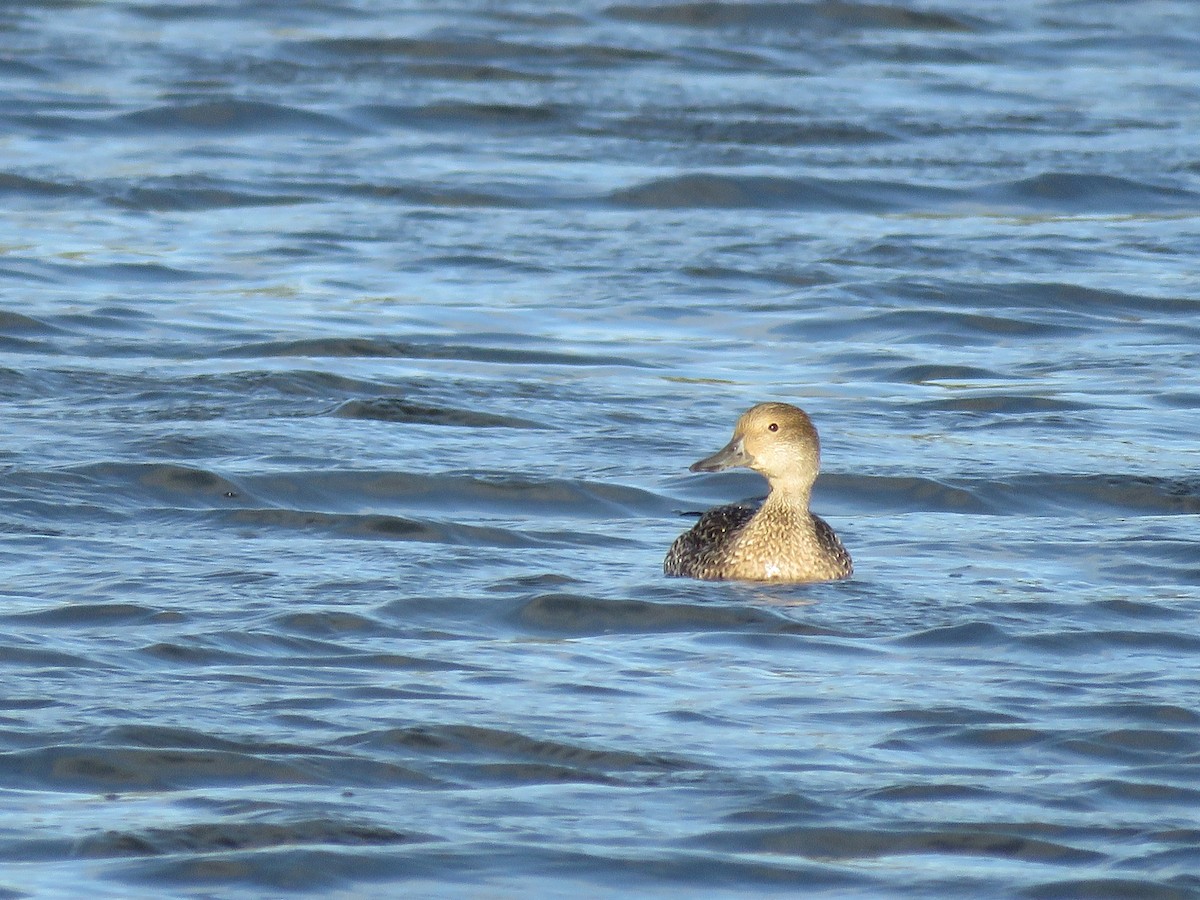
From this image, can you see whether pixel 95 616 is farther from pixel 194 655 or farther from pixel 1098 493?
pixel 1098 493

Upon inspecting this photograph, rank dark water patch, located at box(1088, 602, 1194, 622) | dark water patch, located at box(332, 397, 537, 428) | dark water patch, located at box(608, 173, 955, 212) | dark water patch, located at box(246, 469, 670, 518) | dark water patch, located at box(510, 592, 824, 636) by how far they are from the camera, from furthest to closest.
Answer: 1. dark water patch, located at box(608, 173, 955, 212)
2. dark water patch, located at box(332, 397, 537, 428)
3. dark water patch, located at box(246, 469, 670, 518)
4. dark water patch, located at box(1088, 602, 1194, 622)
5. dark water patch, located at box(510, 592, 824, 636)

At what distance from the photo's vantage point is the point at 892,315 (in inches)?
575

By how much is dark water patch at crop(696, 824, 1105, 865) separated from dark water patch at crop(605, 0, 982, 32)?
57.2 feet

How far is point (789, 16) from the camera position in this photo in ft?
77.4

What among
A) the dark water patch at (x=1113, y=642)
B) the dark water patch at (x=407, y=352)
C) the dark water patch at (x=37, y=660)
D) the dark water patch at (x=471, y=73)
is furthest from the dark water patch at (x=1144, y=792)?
the dark water patch at (x=471, y=73)

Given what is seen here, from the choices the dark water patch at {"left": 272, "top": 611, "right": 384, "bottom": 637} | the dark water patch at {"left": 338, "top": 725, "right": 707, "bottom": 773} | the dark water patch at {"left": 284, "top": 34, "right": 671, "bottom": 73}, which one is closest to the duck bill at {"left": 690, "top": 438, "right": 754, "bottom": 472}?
the dark water patch at {"left": 272, "top": 611, "right": 384, "bottom": 637}

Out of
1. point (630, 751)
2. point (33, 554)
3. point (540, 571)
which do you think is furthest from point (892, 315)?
point (630, 751)

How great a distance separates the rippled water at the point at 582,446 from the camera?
666cm

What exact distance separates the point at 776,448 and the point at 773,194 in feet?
25.7

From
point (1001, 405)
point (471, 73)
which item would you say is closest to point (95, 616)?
point (1001, 405)

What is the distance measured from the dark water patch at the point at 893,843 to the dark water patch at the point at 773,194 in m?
11.0

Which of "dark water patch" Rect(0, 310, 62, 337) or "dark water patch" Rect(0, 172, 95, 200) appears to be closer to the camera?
"dark water patch" Rect(0, 310, 62, 337)

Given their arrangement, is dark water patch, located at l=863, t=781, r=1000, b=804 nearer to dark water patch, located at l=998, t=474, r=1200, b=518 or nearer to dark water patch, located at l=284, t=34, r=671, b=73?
dark water patch, located at l=998, t=474, r=1200, b=518

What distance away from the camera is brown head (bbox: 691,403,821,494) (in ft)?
32.2
